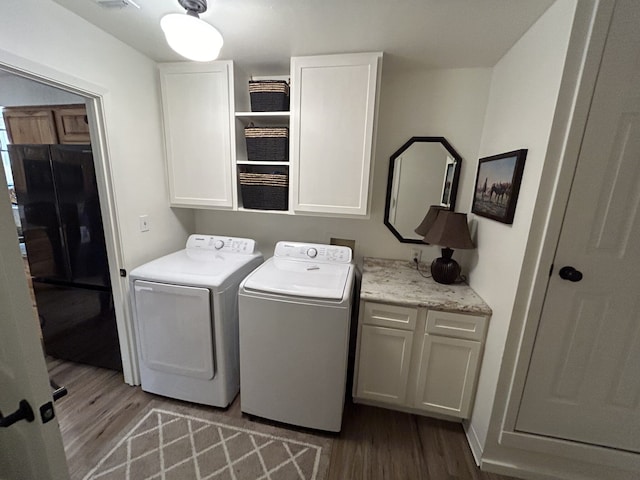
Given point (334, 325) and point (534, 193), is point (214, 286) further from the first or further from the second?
point (534, 193)

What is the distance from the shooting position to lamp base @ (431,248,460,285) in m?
1.80

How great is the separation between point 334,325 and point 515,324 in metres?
0.92

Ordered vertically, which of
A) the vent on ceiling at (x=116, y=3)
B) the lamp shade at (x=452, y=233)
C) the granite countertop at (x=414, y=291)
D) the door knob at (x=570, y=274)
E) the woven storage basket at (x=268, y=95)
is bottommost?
the granite countertop at (x=414, y=291)

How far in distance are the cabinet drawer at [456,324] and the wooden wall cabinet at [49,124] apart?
272 cm

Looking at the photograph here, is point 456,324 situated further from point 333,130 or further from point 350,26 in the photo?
point 350,26

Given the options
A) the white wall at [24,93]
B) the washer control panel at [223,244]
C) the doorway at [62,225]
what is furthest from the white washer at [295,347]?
the white wall at [24,93]

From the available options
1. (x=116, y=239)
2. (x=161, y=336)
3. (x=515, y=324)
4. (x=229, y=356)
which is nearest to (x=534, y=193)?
(x=515, y=324)

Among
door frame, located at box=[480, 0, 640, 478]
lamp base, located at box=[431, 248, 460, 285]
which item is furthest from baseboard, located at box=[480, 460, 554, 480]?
lamp base, located at box=[431, 248, 460, 285]

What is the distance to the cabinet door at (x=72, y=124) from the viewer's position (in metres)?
1.97

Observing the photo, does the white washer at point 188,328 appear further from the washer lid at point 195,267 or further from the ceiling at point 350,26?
the ceiling at point 350,26

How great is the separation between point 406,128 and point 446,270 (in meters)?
1.10

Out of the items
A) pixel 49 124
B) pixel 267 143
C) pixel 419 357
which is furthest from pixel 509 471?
pixel 49 124

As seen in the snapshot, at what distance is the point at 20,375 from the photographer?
625 mm

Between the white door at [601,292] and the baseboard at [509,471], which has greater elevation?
the white door at [601,292]
